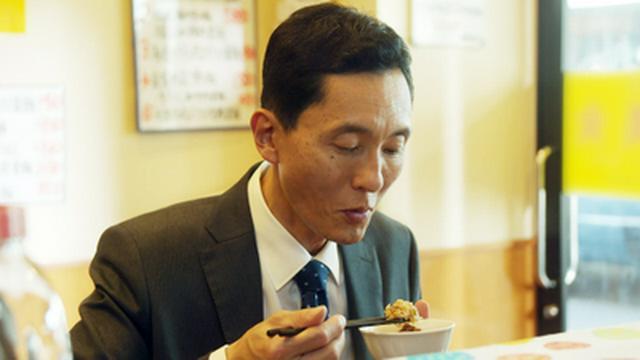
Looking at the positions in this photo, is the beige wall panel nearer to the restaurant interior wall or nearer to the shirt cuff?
the restaurant interior wall

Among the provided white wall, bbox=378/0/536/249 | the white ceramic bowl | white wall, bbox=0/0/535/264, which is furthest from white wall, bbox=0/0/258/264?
the white ceramic bowl

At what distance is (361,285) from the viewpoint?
184cm

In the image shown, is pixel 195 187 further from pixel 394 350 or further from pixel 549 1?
pixel 394 350

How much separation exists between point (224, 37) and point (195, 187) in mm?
593

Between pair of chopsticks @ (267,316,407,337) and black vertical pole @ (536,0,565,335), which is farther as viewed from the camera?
black vertical pole @ (536,0,565,335)

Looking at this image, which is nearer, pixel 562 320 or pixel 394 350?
pixel 394 350

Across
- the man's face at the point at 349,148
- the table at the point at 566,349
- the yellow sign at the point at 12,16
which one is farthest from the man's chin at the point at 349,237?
the yellow sign at the point at 12,16

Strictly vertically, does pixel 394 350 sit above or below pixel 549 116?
below

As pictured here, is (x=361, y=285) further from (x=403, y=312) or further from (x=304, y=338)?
(x=304, y=338)

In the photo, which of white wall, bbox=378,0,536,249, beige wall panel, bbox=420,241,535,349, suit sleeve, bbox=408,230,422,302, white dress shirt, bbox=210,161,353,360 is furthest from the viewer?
beige wall panel, bbox=420,241,535,349

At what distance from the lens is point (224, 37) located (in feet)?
12.3

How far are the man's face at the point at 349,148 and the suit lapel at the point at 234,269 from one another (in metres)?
0.18

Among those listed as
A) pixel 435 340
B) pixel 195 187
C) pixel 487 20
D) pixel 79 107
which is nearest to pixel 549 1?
pixel 487 20

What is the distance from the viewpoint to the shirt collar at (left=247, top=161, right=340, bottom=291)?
68.7 inches
